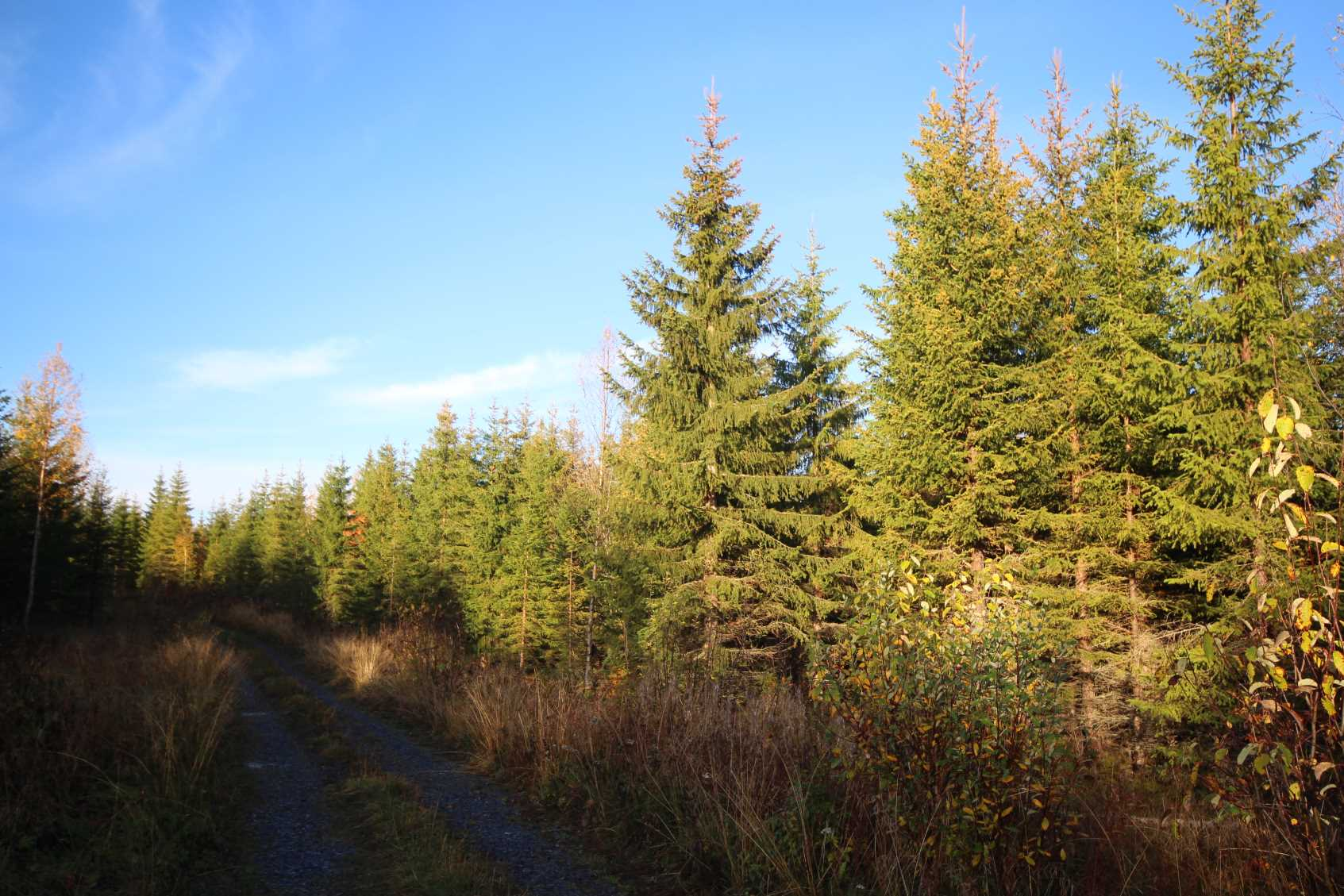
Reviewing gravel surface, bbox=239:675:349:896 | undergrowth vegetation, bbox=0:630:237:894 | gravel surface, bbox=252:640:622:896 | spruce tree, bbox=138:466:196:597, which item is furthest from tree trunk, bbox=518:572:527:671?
spruce tree, bbox=138:466:196:597

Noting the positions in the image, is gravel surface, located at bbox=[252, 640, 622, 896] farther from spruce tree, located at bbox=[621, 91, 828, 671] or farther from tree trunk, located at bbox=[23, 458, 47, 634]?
tree trunk, located at bbox=[23, 458, 47, 634]

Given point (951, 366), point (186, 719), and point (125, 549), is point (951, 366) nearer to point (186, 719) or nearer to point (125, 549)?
point (186, 719)

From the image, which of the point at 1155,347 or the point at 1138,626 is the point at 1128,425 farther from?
the point at 1138,626

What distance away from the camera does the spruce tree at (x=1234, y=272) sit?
33.3 feet

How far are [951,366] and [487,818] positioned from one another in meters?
10.9

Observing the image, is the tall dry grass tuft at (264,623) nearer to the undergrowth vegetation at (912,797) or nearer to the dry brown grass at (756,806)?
the dry brown grass at (756,806)

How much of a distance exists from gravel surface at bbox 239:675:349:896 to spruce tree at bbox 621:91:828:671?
6967 millimetres

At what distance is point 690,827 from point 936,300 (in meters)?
11.7

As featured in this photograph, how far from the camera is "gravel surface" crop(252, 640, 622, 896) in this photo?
208 inches

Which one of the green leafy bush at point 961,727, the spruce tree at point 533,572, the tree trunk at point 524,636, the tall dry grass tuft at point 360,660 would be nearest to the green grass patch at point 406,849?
the green leafy bush at point 961,727

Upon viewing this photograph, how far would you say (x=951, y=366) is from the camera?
43.9 ft

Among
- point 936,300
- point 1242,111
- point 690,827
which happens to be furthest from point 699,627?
point 1242,111

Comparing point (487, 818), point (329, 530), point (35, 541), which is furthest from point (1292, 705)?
point (329, 530)

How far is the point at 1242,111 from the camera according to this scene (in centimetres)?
1077
